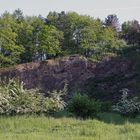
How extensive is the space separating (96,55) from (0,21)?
→ 9.45 metres

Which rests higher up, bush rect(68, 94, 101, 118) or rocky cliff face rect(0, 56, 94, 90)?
rocky cliff face rect(0, 56, 94, 90)

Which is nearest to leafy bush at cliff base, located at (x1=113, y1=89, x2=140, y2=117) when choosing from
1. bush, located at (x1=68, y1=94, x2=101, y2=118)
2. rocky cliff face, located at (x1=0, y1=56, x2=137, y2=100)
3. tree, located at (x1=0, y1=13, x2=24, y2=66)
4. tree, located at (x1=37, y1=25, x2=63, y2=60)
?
bush, located at (x1=68, y1=94, x2=101, y2=118)

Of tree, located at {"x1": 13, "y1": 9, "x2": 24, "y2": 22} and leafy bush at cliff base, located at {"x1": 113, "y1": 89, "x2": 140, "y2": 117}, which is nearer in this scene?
leafy bush at cliff base, located at {"x1": 113, "y1": 89, "x2": 140, "y2": 117}

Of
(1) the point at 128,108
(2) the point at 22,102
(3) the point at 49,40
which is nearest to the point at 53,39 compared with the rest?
(3) the point at 49,40

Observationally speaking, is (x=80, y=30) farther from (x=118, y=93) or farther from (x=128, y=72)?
(x=118, y=93)

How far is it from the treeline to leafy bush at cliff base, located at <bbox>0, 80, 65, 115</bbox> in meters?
21.8

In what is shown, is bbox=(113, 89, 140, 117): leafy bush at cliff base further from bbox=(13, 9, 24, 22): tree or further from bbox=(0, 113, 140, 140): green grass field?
bbox=(13, 9, 24, 22): tree

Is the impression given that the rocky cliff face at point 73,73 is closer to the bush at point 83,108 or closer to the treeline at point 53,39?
the treeline at point 53,39

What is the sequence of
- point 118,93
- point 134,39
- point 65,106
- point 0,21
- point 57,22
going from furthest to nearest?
point 134,39, point 57,22, point 0,21, point 118,93, point 65,106

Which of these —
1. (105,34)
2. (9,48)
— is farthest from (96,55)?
(9,48)

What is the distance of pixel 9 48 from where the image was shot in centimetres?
4044

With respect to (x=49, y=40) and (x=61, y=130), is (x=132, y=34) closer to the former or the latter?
(x=49, y=40)

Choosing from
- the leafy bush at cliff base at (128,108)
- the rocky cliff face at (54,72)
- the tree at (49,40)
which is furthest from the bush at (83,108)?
the tree at (49,40)

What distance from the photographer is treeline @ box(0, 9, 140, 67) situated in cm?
4109
